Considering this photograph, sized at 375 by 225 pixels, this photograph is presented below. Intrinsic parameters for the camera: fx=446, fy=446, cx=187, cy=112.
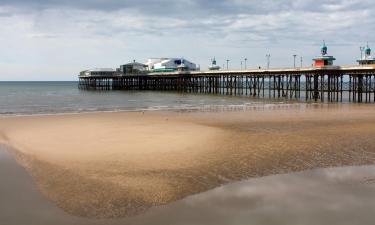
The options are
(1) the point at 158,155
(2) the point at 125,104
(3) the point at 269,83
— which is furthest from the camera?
(3) the point at 269,83

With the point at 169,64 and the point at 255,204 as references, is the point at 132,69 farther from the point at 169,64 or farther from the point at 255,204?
→ the point at 255,204

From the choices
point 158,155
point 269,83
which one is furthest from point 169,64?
point 158,155

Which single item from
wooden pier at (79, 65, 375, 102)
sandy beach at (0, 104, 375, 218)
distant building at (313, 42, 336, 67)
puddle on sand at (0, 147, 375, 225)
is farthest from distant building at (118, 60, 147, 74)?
puddle on sand at (0, 147, 375, 225)

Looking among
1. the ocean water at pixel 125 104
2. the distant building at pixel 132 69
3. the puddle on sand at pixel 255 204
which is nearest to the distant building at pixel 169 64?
the distant building at pixel 132 69

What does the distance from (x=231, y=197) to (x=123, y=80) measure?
3926 inches

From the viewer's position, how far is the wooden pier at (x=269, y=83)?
158ft

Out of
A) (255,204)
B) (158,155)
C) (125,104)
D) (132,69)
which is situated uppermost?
(132,69)

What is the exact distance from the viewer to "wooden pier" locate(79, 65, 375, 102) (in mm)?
48062

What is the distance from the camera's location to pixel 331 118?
27844mm

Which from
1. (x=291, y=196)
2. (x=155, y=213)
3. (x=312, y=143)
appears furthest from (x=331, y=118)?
(x=155, y=213)

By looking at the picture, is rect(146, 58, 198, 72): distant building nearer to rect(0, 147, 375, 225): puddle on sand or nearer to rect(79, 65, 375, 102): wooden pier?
rect(79, 65, 375, 102): wooden pier

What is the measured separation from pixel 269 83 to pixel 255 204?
5024cm

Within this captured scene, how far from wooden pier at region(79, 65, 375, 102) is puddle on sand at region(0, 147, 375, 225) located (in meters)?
34.8

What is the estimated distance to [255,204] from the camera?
30.3 ft
